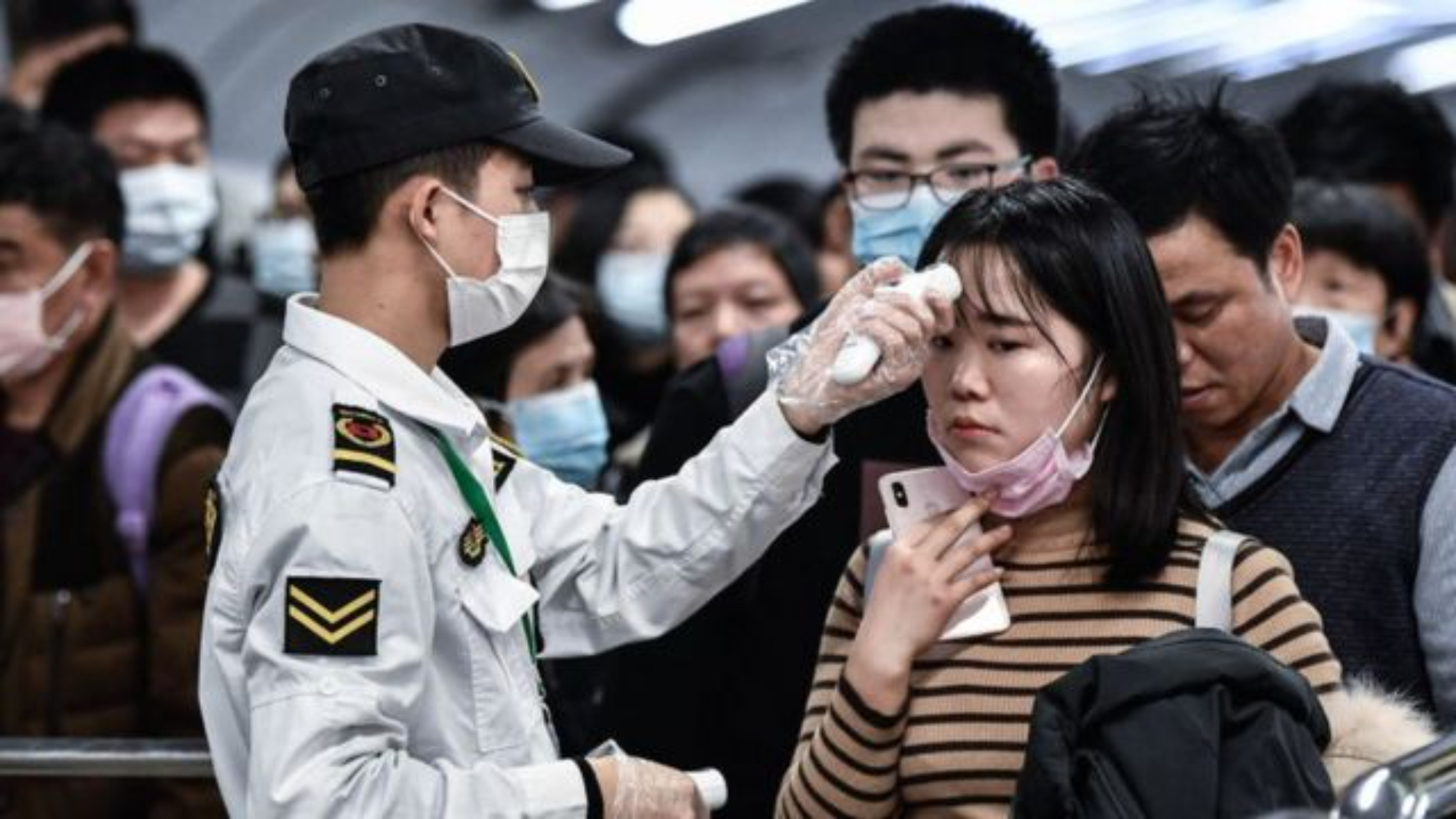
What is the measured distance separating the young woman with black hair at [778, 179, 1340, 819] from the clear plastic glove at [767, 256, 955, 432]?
0.07m

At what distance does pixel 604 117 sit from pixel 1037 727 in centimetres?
1159

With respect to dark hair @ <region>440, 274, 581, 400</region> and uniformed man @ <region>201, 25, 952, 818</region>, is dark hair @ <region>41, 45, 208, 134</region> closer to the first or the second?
dark hair @ <region>440, 274, 581, 400</region>

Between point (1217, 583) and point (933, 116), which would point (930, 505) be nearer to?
point (1217, 583)

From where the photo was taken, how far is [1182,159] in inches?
144

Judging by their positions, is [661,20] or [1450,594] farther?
[661,20]

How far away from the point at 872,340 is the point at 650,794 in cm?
62

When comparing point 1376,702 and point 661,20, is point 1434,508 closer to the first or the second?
point 1376,702

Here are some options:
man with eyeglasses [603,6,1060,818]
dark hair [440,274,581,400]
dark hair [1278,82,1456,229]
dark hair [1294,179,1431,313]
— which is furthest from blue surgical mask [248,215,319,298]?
dark hair [1294,179,1431,313]

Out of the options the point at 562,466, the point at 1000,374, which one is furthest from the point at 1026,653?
the point at 562,466

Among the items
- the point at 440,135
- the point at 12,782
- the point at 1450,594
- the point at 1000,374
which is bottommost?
the point at 12,782

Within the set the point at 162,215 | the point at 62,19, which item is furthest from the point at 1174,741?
the point at 62,19

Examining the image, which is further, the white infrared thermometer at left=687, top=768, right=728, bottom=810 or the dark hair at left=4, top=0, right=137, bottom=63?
the dark hair at left=4, top=0, right=137, bottom=63

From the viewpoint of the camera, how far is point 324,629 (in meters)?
2.83

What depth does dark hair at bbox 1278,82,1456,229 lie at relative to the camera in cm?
577
